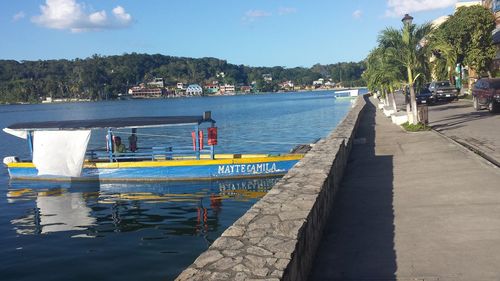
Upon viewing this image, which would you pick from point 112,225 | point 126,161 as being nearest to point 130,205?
point 112,225

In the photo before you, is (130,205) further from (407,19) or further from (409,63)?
(407,19)

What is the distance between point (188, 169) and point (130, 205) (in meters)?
3.45

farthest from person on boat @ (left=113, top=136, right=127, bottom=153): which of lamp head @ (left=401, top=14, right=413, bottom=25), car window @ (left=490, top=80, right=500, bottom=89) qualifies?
car window @ (left=490, top=80, right=500, bottom=89)

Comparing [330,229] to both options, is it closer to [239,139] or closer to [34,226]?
[34,226]

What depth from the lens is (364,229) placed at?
7160 millimetres

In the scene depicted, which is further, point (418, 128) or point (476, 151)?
point (418, 128)

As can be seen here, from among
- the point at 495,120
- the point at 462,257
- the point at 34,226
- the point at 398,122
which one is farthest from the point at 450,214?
the point at 398,122

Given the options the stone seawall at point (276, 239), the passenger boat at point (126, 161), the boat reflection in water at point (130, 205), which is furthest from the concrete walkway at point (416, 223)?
the passenger boat at point (126, 161)

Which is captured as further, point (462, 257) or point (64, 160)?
point (64, 160)

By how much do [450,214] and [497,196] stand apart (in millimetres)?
1379

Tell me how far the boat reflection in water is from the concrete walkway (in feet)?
15.4

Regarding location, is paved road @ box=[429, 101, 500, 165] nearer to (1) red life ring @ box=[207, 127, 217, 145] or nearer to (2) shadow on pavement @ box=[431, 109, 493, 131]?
(2) shadow on pavement @ box=[431, 109, 493, 131]

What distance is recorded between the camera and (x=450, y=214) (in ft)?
24.9

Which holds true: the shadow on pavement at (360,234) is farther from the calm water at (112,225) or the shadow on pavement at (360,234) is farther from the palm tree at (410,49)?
the palm tree at (410,49)
